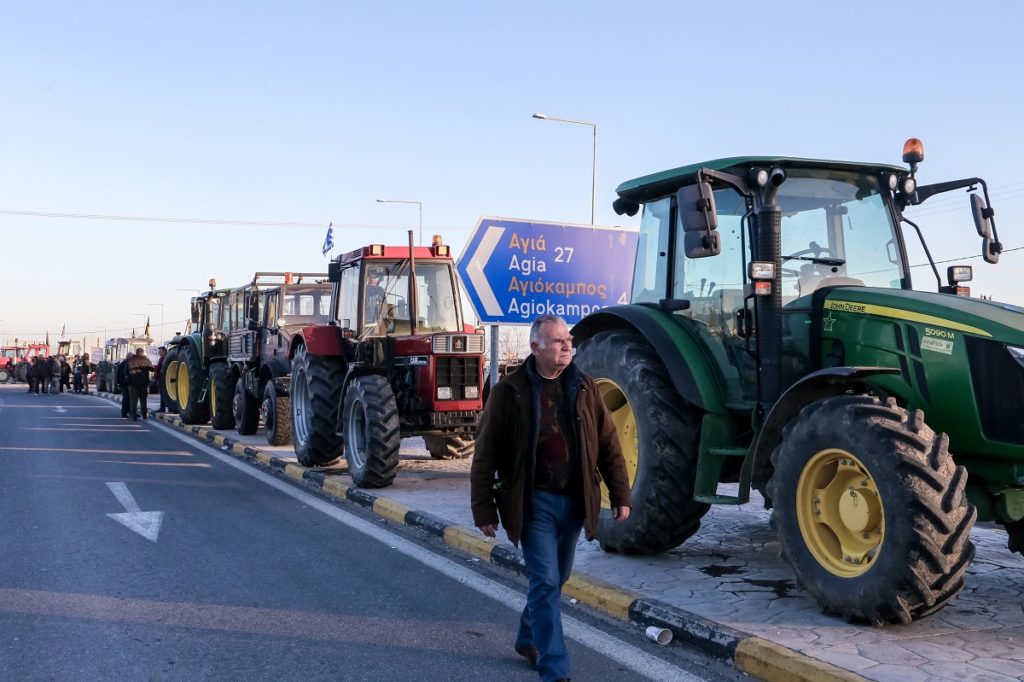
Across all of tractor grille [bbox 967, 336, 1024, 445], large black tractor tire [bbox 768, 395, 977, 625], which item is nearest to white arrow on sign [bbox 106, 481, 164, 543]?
large black tractor tire [bbox 768, 395, 977, 625]

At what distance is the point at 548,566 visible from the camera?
4352 mm

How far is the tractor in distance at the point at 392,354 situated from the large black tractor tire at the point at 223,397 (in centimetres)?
637

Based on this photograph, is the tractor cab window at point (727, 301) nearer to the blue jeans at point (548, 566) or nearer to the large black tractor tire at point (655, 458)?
the large black tractor tire at point (655, 458)

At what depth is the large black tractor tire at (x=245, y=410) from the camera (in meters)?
16.5

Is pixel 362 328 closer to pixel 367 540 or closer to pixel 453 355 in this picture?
pixel 453 355

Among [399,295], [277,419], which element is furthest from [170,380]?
[399,295]

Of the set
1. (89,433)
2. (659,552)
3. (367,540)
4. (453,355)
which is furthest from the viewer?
(89,433)

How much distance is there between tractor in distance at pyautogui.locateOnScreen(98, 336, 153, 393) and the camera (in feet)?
124

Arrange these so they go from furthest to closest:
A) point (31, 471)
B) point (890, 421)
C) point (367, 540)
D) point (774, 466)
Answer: point (31, 471)
point (367, 540)
point (774, 466)
point (890, 421)

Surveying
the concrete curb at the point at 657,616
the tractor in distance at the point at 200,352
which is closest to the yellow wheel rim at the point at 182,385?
the tractor in distance at the point at 200,352

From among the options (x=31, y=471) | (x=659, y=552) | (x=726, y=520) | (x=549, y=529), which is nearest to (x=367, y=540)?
(x=659, y=552)

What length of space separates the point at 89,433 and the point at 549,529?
16361 millimetres

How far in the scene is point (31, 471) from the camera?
1230 cm

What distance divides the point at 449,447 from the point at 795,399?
7714 mm
